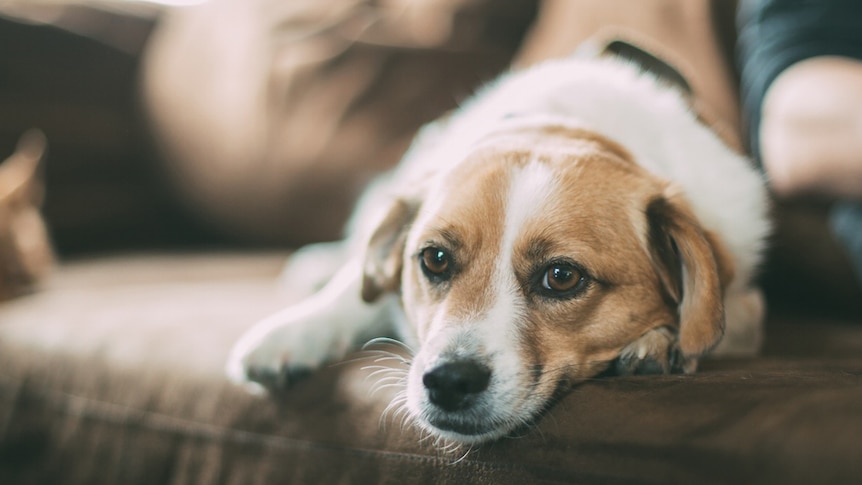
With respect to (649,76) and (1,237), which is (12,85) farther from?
(649,76)

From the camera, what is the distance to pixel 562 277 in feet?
3.90

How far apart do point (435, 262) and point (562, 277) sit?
0.24m

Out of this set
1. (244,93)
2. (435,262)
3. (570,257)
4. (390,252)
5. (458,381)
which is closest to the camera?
(458,381)

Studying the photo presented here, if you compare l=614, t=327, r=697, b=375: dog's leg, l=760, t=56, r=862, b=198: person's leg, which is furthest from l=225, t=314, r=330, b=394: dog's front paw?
l=760, t=56, r=862, b=198: person's leg

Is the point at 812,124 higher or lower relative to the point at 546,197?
higher

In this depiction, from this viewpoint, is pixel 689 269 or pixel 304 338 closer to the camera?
pixel 689 269

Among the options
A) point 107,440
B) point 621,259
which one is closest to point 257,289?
point 107,440

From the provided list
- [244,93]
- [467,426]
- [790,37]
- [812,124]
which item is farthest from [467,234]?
[244,93]

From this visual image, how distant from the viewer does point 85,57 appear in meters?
2.56

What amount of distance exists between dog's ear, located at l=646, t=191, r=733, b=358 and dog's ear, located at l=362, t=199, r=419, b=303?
0.48m

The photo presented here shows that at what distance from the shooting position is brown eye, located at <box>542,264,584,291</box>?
1.18 metres

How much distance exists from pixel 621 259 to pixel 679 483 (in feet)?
1.39

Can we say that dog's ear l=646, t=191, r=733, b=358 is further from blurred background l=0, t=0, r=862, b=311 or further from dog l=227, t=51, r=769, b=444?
blurred background l=0, t=0, r=862, b=311

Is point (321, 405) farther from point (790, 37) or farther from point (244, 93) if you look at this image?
point (244, 93)
